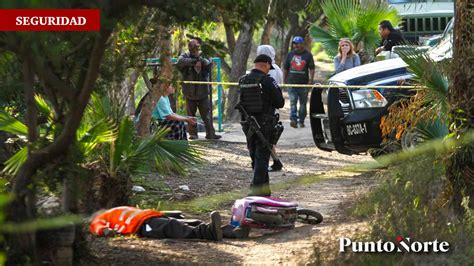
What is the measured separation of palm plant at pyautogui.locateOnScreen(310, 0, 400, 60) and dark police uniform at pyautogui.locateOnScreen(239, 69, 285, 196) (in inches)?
340

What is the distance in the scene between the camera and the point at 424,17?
22375 millimetres

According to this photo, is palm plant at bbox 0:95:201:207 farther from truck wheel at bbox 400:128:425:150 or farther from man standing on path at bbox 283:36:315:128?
man standing on path at bbox 283:36:315:128

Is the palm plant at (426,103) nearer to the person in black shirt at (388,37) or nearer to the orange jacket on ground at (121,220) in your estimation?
the orange jacket on ground at (121,220)

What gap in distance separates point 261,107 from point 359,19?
29.6 feet

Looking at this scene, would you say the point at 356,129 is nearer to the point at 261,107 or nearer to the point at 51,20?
the point at 261,107

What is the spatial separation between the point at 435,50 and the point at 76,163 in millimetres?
7163

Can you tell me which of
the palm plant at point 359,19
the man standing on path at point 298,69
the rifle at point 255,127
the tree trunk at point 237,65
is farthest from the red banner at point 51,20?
the tree trunk at point 237,65

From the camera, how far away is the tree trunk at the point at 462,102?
9812 millimetres

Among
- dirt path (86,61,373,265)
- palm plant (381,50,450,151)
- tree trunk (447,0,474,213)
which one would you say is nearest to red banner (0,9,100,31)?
dirt path (86,61,373,265)

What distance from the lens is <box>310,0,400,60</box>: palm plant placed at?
20.7 metres

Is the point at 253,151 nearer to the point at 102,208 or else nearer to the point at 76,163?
the point at 102,208

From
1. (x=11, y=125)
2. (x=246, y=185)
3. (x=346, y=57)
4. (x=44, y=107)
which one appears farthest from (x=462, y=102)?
(x=346, y=57)

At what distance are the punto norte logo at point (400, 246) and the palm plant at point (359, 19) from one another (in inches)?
484

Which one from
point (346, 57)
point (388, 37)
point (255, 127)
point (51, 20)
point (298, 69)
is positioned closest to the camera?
point (51, 20)
